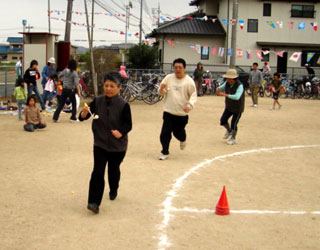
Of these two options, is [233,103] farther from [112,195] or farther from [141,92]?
[141,92]

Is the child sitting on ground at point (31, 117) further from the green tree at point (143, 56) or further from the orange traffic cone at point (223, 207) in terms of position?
the green tree at point (143, 56)

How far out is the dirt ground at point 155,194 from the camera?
470 cm

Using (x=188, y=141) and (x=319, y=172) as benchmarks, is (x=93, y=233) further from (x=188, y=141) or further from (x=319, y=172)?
(x=188, y=141)

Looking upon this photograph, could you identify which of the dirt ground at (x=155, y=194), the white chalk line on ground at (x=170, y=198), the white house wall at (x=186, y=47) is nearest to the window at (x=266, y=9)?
the white house wall at (x=186, y=47)

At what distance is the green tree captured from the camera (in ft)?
123

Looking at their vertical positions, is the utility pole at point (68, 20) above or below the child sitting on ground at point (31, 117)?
above

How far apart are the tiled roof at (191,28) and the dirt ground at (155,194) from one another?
29.8 meters

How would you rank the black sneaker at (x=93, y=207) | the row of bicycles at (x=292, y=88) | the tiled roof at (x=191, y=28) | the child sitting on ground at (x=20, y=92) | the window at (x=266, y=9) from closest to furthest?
1. the black sneaker at (x=93, y=207)
2. the child sitting on ground at (x=20, y=92)
3. the row of bicycles at (x=292, y=88)
4. the window at (x=266, y=9)
5. the tiled roof at (x=191, y=28)

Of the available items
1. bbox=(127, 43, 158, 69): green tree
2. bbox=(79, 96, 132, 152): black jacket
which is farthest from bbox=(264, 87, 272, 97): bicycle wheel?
bbox=(79, 96, 132, 152): black jacket

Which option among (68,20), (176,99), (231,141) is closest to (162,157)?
(176,99)

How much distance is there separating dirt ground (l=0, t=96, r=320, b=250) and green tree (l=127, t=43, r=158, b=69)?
2619 centimetres

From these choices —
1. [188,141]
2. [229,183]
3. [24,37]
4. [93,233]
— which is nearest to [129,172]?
[229,183]

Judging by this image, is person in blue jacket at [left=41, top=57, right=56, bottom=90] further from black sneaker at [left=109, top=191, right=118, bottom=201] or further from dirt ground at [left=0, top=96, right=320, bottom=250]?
black sneaker at [left=109, top=191, right=118, bottom=201]

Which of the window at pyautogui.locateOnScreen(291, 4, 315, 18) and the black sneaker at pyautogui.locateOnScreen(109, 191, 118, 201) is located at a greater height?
the window at pyautogui.locateOnScreen(291, 4, 315, 18)
